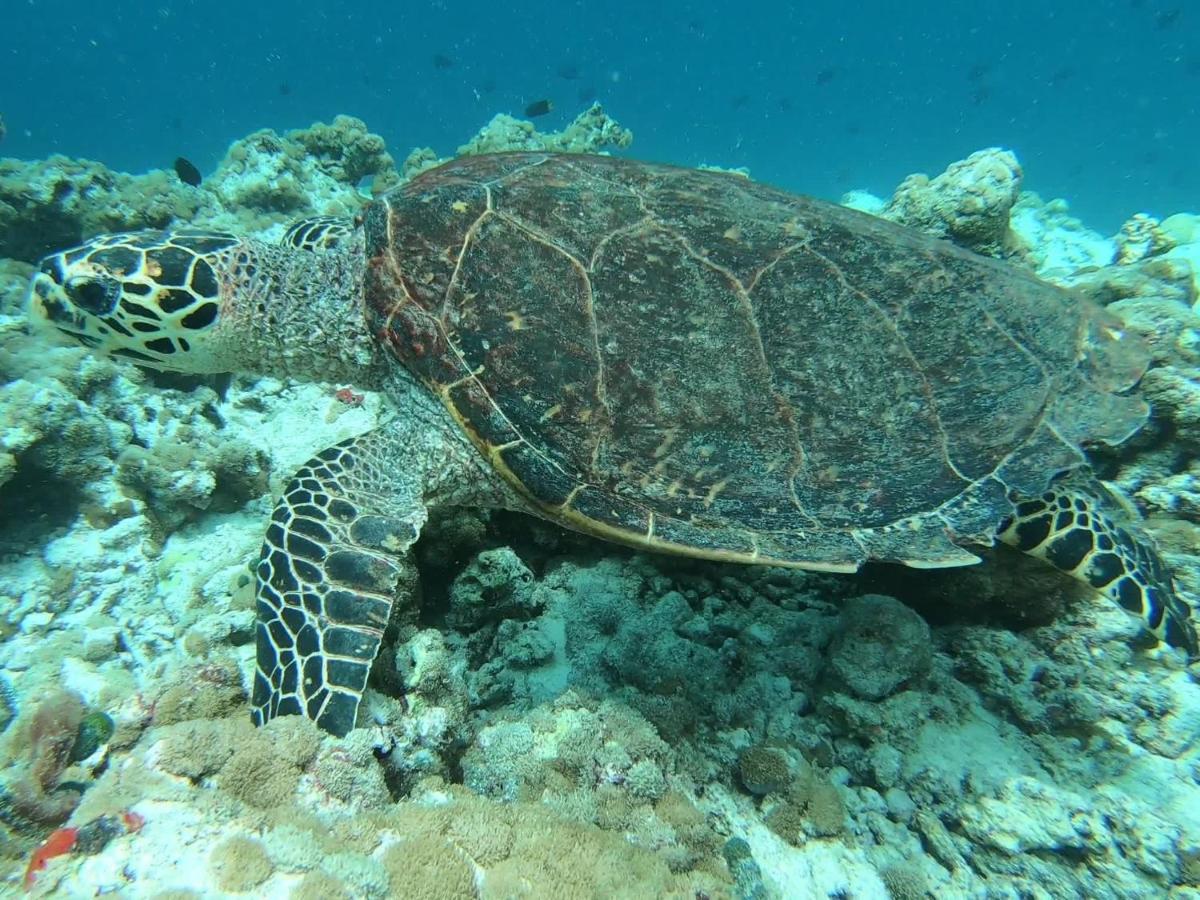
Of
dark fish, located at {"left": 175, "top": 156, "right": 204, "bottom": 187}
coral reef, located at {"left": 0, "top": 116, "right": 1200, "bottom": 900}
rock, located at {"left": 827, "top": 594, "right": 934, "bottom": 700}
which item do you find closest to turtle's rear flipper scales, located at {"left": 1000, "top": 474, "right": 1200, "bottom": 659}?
coral reef, located at {"left": 0, "top": 116, "right": 1200, "bottom": 900}

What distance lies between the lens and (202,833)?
1537mm

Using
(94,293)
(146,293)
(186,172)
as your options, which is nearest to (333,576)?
(146,293)

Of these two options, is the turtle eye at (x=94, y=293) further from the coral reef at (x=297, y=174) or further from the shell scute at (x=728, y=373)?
the coral reef at (x=297, y=174)

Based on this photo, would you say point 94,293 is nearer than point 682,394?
No

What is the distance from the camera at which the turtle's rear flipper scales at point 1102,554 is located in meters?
2.50

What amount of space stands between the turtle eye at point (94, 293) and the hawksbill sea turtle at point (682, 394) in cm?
1

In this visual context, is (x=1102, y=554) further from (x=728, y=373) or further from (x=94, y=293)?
(x=94, y=293)

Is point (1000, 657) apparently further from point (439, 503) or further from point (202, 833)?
point (202, 833)

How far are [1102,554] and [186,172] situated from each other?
35.4ft

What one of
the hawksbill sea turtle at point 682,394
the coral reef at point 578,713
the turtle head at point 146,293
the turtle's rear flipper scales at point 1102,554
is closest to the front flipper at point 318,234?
the turtle head at point 146,293

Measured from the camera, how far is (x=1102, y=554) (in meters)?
2.53

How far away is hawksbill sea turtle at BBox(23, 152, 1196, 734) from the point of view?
8.14 feet

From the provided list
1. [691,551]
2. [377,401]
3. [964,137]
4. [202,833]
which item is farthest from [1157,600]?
[964,137]

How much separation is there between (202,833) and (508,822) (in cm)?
87
